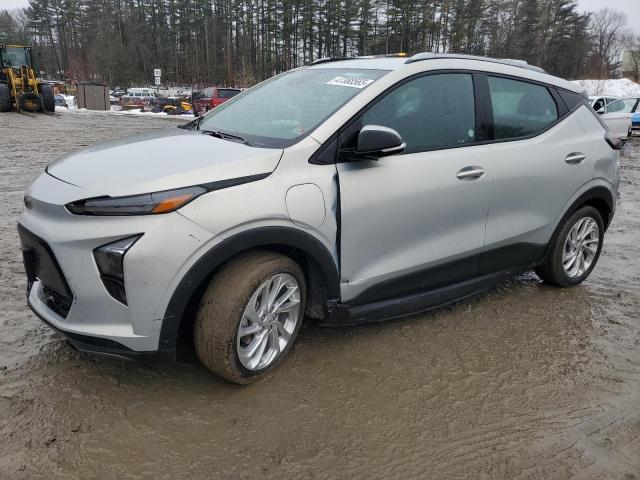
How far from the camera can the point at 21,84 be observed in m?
26.1

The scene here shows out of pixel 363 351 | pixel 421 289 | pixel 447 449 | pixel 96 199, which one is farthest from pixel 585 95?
pixel 96 199

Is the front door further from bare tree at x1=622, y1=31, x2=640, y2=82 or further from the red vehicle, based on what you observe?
bare tree at x1=622, y1=31, x2=640, y2=82

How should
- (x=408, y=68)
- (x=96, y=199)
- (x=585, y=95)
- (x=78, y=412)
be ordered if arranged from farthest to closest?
(x=585, y=95), (x=408, y=68), (x=78, y=412), (x=96, y=199)

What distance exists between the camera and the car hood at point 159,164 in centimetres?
237

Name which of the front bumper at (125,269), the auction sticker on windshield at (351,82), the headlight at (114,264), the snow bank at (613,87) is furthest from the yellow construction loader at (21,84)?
the snow bank at (613,87)

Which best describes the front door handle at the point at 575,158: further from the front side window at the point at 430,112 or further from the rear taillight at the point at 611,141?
the front side window at the point at 430,112

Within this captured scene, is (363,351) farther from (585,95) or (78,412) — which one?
(585,95)

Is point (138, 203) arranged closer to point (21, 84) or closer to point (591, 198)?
point (591, 198)

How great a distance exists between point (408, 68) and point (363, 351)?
171 centimetres

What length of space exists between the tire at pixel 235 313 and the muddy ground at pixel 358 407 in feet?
0.65

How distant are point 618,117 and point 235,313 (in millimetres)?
15844

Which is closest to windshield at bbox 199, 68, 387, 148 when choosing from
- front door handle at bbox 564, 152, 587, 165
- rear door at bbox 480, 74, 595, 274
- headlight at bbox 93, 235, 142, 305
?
headlight at bbox 93, 235, 142, 305

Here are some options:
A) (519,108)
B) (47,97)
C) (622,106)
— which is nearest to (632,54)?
(622,106)

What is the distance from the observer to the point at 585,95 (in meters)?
4.18
